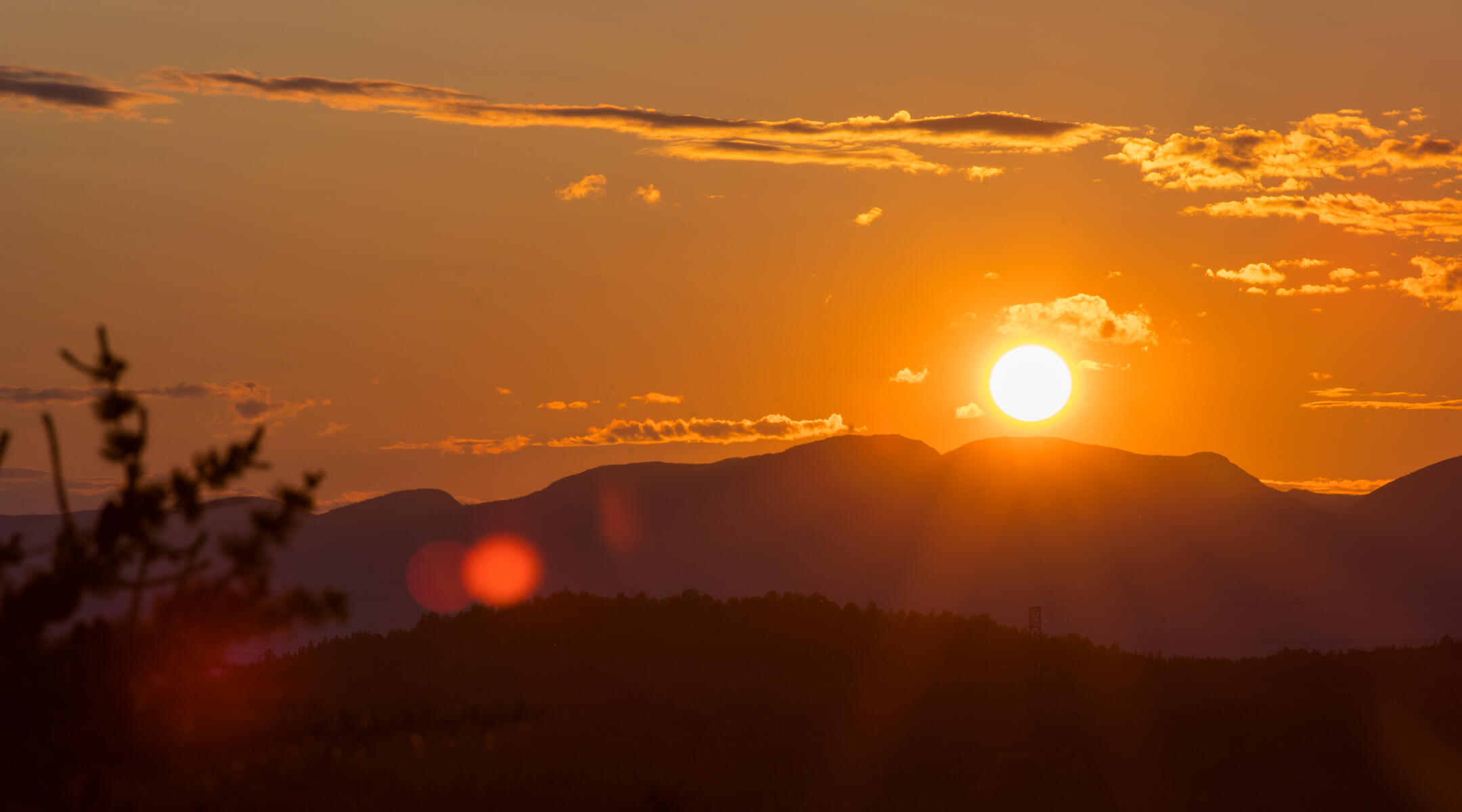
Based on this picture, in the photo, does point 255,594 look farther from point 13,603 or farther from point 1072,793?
point 1072,793

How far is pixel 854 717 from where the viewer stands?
33562 mm

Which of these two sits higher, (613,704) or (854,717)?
(613,704)

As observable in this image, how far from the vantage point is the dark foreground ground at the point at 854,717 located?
89.6ft

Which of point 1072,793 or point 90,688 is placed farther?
point 1072,793

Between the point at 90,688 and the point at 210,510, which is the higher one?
the point at 210,510

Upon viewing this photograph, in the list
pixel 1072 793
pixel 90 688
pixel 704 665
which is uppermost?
pixel 90 688

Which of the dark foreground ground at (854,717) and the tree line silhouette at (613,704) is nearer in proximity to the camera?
the tree line silhouette at (613,704)

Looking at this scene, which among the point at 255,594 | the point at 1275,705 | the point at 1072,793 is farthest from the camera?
the point at 1275,705

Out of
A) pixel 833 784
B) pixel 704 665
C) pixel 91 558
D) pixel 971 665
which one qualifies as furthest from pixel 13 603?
pixel 971 665

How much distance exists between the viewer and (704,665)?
121 ft

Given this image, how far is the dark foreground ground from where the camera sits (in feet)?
89.6

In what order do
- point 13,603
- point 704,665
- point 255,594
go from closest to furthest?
point 13,603 → point 255,594 → point 704,665

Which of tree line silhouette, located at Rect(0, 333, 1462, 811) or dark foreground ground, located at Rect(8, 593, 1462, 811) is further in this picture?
dark foreground ground, located at Rect(8, 593, 1462, 811)

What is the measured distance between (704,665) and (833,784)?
8.69 m
